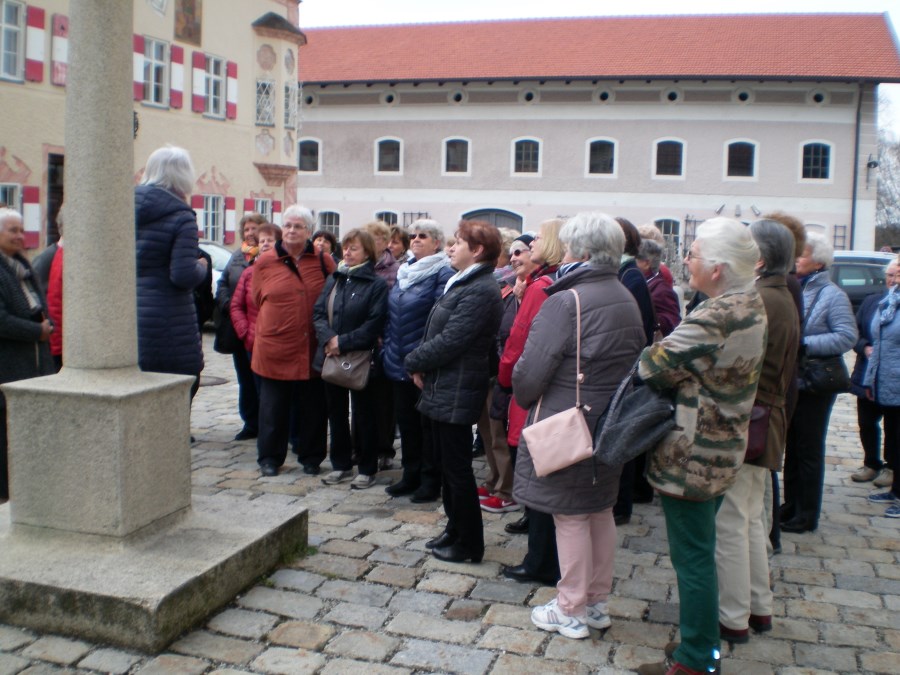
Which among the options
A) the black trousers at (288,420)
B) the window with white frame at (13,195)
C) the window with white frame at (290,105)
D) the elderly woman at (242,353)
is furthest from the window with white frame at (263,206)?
the black trousers at (288,420)

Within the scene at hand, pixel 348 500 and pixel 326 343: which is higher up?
pixel 326 343

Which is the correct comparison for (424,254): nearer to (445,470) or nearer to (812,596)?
(445,470)

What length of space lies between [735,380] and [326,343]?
138 inches

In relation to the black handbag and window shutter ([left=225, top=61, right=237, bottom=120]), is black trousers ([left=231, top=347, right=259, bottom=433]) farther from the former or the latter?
window shutter ([left=225, top=61, right=237, bottom=120])

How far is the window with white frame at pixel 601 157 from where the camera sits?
35.6 meters

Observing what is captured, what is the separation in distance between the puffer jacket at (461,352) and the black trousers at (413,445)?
1.19 m

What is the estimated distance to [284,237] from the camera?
6891 millimetres

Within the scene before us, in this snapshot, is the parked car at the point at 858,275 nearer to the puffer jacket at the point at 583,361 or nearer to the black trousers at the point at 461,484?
the black trousers at the point at 461,484

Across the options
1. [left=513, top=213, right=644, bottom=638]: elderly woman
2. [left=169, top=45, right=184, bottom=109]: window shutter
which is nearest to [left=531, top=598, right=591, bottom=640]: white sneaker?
[left=513, top=213, right=644, bottom=638]: elderly woman

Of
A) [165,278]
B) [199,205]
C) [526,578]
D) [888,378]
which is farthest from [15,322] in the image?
[199,205]

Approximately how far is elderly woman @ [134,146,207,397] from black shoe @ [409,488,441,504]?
166 centimetres

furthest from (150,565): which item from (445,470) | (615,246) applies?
(615,246)

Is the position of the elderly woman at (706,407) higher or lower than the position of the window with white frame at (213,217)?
lower

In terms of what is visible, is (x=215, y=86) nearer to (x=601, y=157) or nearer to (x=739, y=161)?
(x=601, y=157)
